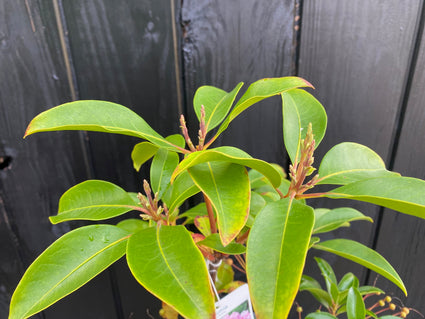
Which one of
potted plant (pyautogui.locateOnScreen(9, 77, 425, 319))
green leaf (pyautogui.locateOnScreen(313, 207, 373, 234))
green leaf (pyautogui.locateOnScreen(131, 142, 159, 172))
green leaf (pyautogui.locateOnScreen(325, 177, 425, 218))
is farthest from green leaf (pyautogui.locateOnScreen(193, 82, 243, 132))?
green leaf (pyautogui.locateOnScreen(313, 207, 373, 234))

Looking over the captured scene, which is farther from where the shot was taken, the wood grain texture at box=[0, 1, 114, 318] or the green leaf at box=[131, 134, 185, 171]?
the wood grain texture at box=[0, 1, 114, 318]

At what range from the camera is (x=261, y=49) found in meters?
0.78

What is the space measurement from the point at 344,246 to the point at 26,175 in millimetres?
780

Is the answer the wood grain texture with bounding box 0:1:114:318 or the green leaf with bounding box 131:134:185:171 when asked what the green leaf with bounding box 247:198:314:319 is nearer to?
the green leaf with bounding box 131:134:185:171

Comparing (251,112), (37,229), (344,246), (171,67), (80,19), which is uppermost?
(80,19)

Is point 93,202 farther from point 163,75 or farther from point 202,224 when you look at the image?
point 163,75

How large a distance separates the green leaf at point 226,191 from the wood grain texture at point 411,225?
77 cm

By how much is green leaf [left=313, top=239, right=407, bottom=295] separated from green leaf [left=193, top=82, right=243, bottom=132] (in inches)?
12.9

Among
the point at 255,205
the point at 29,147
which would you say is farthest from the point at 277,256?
the point at 29,147

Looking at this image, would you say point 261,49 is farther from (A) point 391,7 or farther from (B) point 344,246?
(B) point 344,246

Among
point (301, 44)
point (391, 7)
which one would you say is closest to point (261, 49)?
point (301, 44)

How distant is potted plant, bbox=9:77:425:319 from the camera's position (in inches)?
13.0

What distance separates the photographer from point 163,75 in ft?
2.49

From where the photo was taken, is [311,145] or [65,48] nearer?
[311,145]
